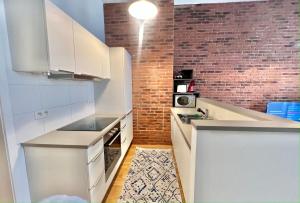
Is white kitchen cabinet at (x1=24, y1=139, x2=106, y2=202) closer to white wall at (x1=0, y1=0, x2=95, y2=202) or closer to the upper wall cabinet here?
white wall at (x1=0, y1=0, x2=95, y2=202)

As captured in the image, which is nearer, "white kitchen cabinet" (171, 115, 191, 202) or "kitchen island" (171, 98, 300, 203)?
"kitchen island" (171, 98, 300, 203)

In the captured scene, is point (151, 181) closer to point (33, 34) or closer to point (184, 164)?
point (184, 164)

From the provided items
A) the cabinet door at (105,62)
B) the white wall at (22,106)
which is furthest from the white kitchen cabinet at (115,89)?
the white wall at (22,106)

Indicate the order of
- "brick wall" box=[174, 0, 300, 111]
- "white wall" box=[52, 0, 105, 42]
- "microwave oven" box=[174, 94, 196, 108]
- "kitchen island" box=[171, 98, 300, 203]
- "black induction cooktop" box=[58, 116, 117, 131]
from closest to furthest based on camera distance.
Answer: "kitchen island" box=[171, 98, 300, 203] → "black induction cooktop" box=[58, 116, 117, 131] → "white wall" box=[52, 0, 105, 42] → "microwave oven" box=[174, 94, 196, 108] → "brick wall" box=[174, 0, 300, 111]

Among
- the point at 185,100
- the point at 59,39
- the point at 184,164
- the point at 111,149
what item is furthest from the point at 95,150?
the point at 185,100

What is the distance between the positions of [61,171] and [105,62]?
1716 millimetres

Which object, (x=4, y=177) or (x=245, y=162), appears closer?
(x=245, y=162)

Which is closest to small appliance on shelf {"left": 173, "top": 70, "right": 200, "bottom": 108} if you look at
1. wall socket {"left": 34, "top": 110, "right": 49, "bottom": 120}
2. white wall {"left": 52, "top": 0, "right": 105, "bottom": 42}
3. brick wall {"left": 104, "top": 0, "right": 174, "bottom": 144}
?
brick wall {"left": 104, "top": 0, "right": 174, "bottom": 144}

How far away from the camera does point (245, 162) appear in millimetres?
1068

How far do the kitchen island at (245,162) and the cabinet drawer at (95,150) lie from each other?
2.84ft

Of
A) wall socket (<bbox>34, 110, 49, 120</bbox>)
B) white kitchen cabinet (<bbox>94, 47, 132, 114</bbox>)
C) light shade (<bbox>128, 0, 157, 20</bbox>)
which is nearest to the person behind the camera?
wall socket (<bbox>34, 110, 49, 120</bbox>)

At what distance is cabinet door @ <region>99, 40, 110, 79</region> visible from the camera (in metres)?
2.44

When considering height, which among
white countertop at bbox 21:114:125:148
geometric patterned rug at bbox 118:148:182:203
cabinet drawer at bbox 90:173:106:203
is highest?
white countertop at bbox 21:114:125:148

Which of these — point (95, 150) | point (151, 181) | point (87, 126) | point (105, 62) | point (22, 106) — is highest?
point (105, 62)
